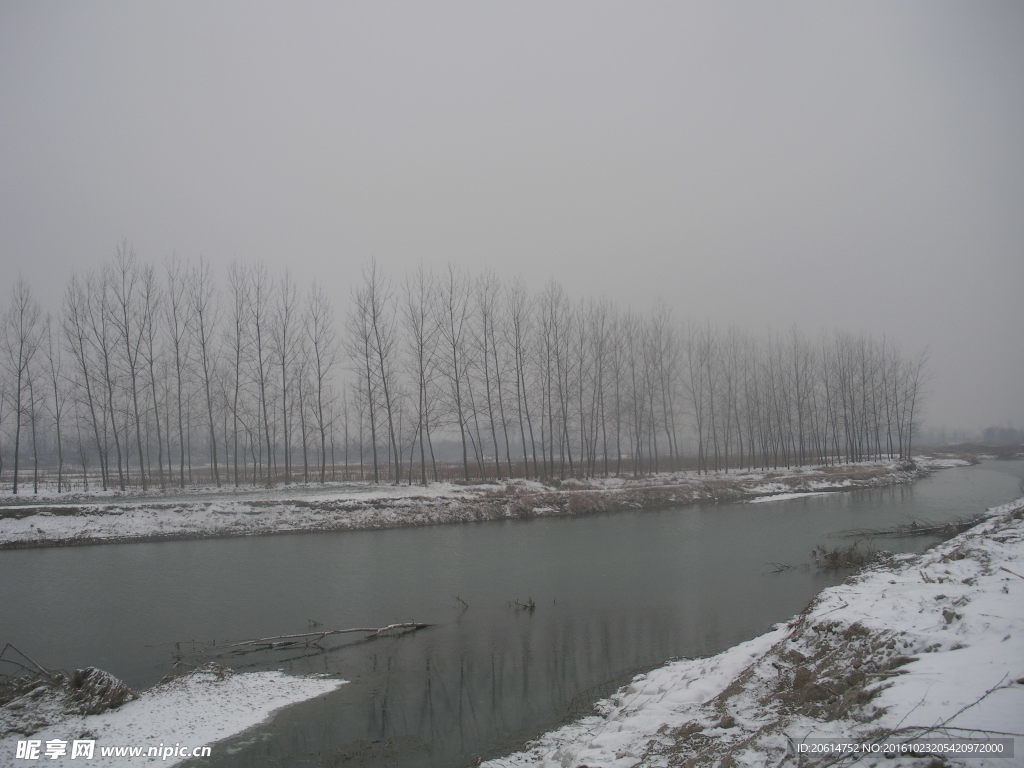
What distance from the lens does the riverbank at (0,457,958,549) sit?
2526 cm

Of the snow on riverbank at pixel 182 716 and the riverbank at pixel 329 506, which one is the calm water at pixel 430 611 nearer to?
the snow on riverbank at pixel 182 716

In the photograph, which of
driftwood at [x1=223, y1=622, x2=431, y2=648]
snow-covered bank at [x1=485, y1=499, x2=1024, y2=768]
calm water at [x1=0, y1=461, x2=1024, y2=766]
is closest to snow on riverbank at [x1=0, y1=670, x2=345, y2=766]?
calm water at [x1=0, y1=461, x2=1024, y2=766]

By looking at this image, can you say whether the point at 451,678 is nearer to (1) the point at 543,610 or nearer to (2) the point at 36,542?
(1) the point at 543,610

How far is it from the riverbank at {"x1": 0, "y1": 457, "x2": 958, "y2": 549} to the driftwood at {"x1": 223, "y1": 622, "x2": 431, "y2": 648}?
15.8 m

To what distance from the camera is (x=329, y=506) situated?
30188 millimetres

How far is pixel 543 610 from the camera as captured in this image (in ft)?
49.0

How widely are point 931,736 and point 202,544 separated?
26042mm

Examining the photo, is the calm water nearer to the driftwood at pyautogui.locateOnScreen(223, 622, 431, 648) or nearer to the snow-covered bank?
the driftwood at pyautogui.locateOnScreen(223, 622, 431, 648)

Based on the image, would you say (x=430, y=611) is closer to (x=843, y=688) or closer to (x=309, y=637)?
(x=309, y=637)

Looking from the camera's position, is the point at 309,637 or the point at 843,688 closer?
the point at 843,688

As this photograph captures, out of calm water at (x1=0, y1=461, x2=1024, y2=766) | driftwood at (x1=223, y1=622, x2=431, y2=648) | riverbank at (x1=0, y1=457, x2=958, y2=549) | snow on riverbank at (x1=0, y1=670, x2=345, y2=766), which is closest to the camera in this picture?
snow on riverbank at (x1=0, y1=670, x2=345, y2=766)

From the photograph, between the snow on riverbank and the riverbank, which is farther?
the riverbank

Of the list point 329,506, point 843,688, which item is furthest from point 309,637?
point 329,506

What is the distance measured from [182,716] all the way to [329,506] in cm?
Result: 2180
